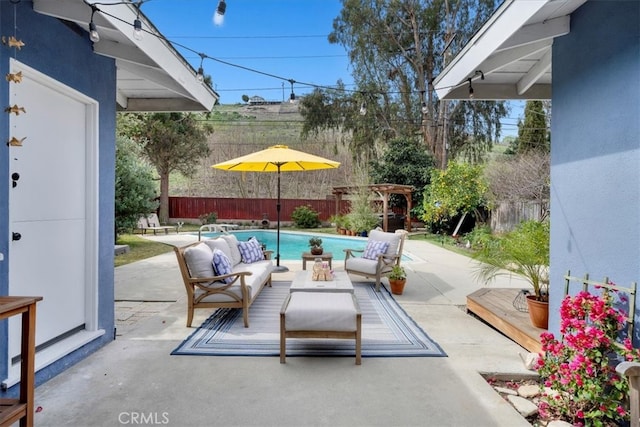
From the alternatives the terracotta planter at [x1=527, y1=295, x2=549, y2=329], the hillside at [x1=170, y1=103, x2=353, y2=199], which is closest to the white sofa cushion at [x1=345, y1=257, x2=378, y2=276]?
the terracotta planter at [x1=527, y1=295, x2=549, y2=329]

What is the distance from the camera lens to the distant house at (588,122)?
220cm

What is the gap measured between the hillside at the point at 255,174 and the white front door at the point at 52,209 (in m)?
17.6

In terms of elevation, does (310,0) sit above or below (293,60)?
above

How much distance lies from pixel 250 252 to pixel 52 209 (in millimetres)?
2957

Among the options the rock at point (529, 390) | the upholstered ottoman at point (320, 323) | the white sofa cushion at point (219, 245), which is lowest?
the rock at point (529, 390)

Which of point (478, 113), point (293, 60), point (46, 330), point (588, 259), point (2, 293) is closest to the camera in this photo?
point (2, 293)

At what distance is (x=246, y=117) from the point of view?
26578 mm

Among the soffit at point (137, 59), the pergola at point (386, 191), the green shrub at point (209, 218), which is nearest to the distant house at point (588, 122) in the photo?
the soffit at point (137, 59)

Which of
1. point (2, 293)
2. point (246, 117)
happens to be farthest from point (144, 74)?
point (246, 117)

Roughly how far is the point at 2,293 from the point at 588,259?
3.86m

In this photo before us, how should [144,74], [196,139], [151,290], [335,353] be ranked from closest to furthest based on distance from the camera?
[335,353]
[144,74]
[151,290]
[196,139]

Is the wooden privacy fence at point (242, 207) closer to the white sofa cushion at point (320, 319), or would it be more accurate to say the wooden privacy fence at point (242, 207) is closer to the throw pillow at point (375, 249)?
the throw pillow at point (375, 249)

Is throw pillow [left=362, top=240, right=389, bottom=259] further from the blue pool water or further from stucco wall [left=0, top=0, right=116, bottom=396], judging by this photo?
the blue pool water

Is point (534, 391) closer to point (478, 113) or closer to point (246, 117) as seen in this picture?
point (478, 113)
